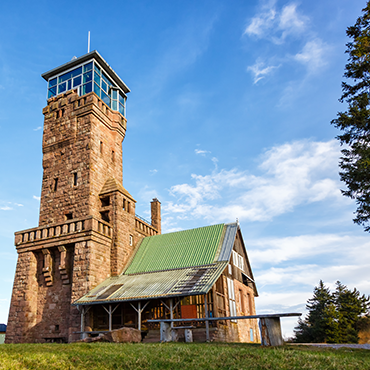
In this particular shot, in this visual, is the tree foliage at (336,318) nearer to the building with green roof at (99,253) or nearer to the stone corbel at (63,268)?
the building with green roof at (99,253)

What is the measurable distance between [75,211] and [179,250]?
838 centimetres

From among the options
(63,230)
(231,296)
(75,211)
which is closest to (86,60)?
(75,211)

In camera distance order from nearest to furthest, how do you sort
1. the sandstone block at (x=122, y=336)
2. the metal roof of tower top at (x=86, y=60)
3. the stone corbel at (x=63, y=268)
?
1. the sandstone block at (x=122, y=336)
2. the stone corbel at (x=63, y=268)
3. the metal roof of tower top at (x=86, y=60)

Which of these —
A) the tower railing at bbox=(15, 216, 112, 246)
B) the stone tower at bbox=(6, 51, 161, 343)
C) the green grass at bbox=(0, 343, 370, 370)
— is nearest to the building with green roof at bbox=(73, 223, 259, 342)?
the stone tower at bbox=(6, 51, 161, 343)

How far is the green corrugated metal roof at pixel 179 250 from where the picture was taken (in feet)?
77.0

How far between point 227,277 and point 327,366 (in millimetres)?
14809

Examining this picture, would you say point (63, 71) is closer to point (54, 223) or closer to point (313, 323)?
point (54, 223)

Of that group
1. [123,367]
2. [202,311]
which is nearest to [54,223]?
[202,311]

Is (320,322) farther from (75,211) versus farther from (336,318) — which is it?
(75,211)

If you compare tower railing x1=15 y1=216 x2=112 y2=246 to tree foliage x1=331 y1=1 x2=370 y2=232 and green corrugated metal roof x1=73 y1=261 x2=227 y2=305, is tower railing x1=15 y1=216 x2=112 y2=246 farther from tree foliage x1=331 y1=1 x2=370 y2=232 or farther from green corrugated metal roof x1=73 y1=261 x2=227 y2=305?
tree foliage x1=331 y1=1 x2=370 y2=232

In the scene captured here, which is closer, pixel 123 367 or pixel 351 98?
pixel 123 367

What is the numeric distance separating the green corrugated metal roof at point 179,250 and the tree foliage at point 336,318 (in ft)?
57.1

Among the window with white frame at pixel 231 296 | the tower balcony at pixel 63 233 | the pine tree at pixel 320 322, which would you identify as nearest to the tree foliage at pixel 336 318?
the pine tree at pixel 320 322

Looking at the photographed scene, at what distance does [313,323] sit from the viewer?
36.2 m
